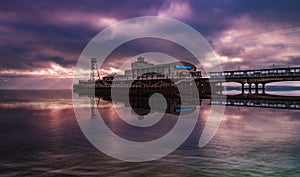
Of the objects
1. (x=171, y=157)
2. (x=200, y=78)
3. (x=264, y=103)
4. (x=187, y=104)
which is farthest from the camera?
(x=200, y=78)

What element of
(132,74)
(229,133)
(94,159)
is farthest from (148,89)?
(94,159)

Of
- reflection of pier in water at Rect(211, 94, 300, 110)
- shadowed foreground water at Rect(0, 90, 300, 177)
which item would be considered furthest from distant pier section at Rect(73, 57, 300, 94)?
shadowed foreground water at Rect(0, 90, 300, 177)

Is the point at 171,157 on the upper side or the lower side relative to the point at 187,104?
lower

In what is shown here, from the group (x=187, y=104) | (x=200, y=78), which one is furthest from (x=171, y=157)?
(x=200, y=78)

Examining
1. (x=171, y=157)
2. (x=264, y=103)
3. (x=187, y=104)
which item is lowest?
(x=171, y=157)

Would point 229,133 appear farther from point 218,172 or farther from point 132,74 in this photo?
point 132,74

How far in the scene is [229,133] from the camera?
1766cm

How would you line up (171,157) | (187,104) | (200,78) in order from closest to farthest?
(171,157)
(187,104)
(200,78)

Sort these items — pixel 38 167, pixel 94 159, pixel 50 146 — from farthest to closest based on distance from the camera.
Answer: pixel 50 146, pixel 94 159, pixel 38 167

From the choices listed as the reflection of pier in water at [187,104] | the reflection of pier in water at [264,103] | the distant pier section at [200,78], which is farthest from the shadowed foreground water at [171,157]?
the distant pier section at [200,78]

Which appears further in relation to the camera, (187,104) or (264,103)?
(264,103)

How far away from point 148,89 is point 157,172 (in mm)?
72872

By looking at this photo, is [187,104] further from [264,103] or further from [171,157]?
[171,157]

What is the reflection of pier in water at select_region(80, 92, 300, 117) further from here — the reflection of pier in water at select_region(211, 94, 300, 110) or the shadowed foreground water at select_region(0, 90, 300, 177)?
the shadowed foreground water at select_region(0, 90, 300, 177)
